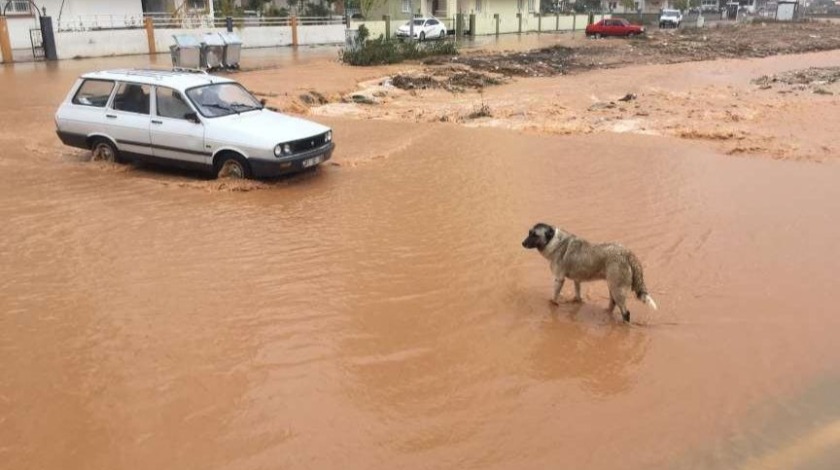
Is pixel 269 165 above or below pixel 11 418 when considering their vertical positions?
above

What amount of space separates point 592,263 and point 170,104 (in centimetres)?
701

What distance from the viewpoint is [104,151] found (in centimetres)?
1116

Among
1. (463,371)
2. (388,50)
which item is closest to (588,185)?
(463,371)

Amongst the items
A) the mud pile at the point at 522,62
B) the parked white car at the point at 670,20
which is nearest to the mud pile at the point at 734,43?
the parked white car at the point at 670,20

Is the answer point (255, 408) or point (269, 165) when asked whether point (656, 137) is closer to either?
point (269, 165)

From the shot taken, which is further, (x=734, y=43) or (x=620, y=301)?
(x=734, y=43)

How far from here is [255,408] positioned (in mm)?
4727

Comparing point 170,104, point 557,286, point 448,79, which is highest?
point 170,104

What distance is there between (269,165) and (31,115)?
1039 centimetres

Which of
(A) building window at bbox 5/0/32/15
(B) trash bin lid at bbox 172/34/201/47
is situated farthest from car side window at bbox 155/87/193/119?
(A) building window at bbox 5/0/32/15

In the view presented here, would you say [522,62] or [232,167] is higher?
[522,62]

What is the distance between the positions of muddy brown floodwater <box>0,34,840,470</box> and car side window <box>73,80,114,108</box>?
41.5 inches

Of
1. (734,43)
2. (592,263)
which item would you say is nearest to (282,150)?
(592,263)

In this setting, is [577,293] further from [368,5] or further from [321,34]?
[368,5]
